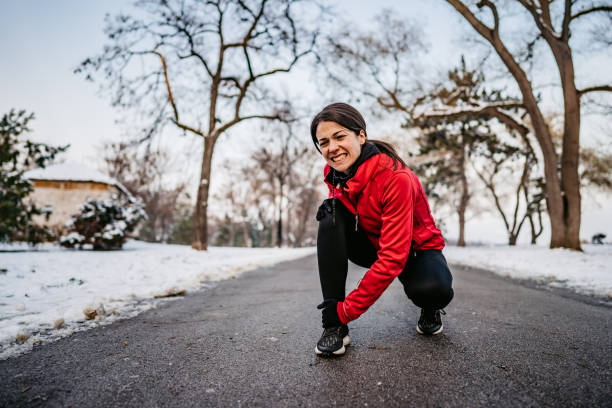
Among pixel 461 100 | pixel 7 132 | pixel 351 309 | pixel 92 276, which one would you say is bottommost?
pixel 92 276

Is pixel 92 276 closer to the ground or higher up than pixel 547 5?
closer to the ground

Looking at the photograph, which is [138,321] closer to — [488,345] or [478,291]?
[488,345]

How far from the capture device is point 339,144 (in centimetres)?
180

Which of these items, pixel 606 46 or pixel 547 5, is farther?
pixel 547 5

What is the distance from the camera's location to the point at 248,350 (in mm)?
1731

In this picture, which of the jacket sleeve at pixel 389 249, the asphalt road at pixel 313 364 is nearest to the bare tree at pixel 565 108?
the asphalt road at pixel 313 364

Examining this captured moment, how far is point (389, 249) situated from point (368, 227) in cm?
39

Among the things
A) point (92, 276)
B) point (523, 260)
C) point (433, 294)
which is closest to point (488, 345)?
point (433, 294)

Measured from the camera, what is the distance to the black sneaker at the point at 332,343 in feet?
5.33

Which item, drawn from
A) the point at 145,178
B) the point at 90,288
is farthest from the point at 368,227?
the point at 145,178

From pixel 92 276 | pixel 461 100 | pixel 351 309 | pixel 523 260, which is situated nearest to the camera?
pixel 351 309

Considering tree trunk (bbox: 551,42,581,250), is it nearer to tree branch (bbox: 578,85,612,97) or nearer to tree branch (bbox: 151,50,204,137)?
tree branch (bbox: 578,85,612,97)

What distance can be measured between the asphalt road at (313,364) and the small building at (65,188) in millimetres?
13925

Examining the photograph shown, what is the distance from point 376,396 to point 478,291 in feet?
10.7
